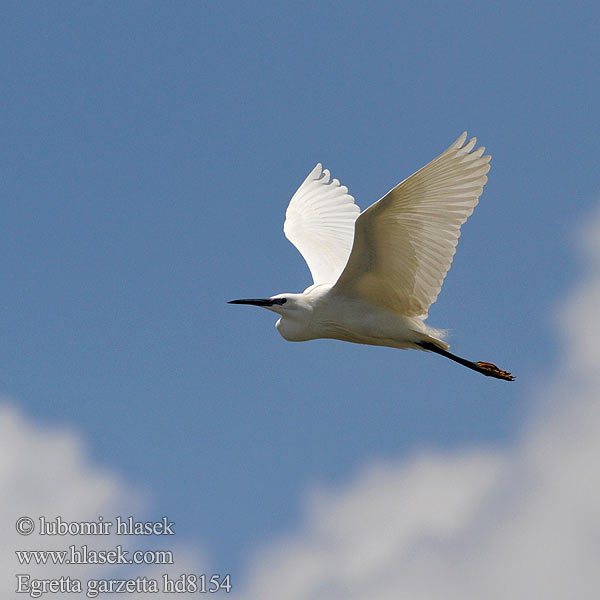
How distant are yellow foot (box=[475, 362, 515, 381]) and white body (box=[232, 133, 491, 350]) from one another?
2.52 ft

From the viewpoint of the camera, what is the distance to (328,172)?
17.1 m

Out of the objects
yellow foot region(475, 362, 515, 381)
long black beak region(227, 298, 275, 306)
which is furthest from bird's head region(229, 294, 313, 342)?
yellow foot region(475, 362, 515, 381)

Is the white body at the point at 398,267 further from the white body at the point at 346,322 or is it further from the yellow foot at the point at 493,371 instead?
the yellow foot at the point at 493,371

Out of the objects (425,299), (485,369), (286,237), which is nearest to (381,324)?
(425,299)

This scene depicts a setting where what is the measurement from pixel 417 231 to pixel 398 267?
60 centimetres

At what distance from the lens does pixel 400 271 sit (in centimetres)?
1172

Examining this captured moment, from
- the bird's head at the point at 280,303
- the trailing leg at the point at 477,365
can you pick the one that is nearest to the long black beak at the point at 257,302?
the bird's head at the point at 280,303

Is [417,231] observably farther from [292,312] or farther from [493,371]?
[493,371]

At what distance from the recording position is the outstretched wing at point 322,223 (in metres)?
14.8

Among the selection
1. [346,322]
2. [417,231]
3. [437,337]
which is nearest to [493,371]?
[437,337]

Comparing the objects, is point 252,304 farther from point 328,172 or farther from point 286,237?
point 328,172

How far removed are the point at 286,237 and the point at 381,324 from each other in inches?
156

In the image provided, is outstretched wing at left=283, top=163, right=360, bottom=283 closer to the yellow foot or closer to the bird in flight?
the bird in flight

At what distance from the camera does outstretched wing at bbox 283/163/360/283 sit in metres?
14.8
